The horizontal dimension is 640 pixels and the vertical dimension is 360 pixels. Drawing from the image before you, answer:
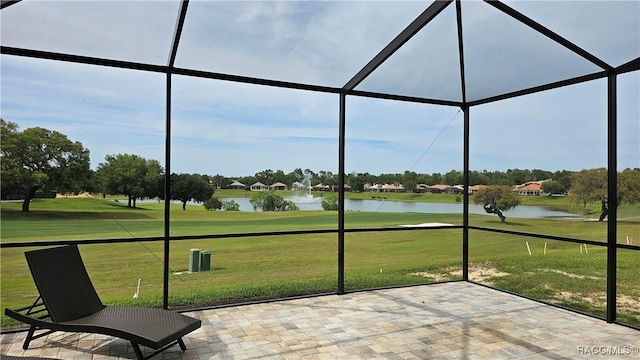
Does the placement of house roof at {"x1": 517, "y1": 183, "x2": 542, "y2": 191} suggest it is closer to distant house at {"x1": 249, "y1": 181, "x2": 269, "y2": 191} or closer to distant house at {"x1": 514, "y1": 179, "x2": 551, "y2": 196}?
distant house at {"x1": 514, "y1": 179, "x2": 551, "y2": 196}

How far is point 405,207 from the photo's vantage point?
10.9 meters

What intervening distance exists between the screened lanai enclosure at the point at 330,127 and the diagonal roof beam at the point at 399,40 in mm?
25

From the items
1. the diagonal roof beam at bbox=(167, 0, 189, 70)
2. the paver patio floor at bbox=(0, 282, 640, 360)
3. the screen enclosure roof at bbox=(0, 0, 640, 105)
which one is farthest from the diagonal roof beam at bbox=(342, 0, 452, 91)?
the paver patio floor at bbox=(0, 282, 640, 360)

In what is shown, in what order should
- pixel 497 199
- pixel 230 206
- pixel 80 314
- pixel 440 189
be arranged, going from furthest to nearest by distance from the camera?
1. pixel 440 189
2. pixel 497 199
3. pixel 230 206
4. pixel 80 314

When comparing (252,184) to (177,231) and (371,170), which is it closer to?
(177,231)

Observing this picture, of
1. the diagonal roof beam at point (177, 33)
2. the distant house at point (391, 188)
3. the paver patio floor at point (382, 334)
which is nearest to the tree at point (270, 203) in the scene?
the distant house at point (391, 188)

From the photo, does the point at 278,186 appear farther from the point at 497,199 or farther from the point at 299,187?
the point at 497,199

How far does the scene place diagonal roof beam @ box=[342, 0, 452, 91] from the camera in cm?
434

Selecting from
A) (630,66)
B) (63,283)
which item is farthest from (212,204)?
(630,66)

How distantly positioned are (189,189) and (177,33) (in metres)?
5.46

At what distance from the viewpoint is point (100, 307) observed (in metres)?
4.02

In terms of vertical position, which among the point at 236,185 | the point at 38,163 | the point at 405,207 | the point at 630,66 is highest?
the point at 630,66

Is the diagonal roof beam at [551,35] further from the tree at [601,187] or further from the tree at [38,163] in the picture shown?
the tree at [38,163]

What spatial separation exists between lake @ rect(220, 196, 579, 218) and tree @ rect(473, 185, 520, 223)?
0.40 feet
